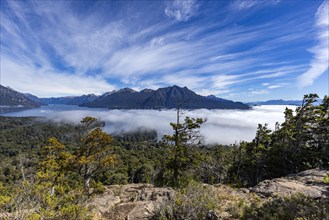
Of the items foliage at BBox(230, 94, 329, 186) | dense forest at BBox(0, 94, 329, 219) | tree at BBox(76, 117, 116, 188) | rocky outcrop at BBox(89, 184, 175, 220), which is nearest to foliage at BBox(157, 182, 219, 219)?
dense forest at BBox(0, 94, 329, 219)

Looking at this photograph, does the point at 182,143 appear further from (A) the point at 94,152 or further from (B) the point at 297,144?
(B) the point at 297,144

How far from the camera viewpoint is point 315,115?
2442 centimetres

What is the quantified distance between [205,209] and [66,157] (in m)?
13.2

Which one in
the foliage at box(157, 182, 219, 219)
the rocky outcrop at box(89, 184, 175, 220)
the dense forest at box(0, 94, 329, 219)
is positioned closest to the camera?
the foliage at box(157, 182, 219, 219)

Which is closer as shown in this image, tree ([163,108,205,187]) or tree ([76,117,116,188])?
tree ([76,117,116,188])

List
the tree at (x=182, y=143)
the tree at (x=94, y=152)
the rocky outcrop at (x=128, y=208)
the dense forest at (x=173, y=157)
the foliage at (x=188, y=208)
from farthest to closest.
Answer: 1. the tree at (x=182, y=143)
2. the tree at (x=94, y=152)
3. the dense forest at (x=173, y=157)
4. the rocky outcrop at (x=128, y=208)
5. the foliage at (x=188, y=208)

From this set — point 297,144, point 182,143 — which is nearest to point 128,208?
point 182,143

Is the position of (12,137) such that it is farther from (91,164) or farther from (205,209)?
(205,209)

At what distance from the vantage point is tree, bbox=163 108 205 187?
1895 cm

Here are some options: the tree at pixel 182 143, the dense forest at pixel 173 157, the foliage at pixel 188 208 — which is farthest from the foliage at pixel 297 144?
the foliage at pixel 188 208

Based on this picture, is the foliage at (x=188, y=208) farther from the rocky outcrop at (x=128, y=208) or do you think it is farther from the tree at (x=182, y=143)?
the tree at (x=182, y=143)

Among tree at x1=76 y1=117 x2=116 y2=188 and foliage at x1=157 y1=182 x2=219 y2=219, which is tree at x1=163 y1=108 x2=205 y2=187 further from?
foliage at x1=157 y1=182 x2=219 y2=219

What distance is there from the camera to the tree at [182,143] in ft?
62.2

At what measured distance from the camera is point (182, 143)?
1938 cm
